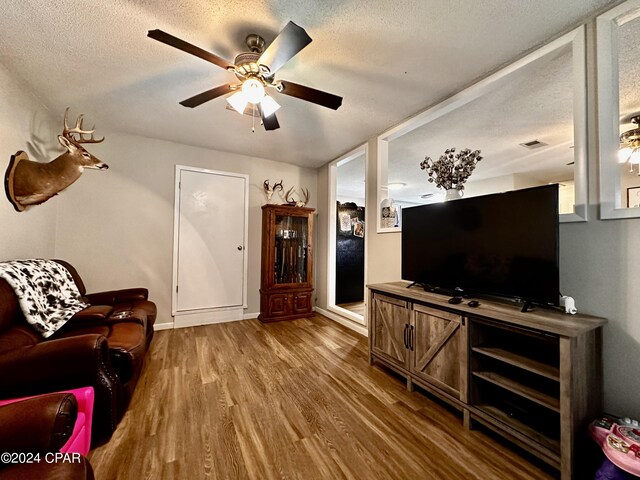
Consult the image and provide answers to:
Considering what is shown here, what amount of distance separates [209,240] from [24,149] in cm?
195

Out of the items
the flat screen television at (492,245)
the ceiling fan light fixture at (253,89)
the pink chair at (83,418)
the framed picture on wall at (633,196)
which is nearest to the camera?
the pink chair at (83,418)

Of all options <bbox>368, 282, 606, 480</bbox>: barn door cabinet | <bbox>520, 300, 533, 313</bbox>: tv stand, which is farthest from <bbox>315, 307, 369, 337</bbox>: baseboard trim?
<bbox>520, 300, 533, 313</bbox>: tv stand

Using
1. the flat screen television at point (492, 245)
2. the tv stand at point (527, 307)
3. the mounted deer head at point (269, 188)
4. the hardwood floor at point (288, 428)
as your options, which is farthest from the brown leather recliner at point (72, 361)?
the mounted deer head at point (269, 188)

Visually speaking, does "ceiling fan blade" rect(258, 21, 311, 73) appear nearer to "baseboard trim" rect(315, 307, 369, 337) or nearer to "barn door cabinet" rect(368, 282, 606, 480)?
"barn door cabinet" rect(368, 282, 606, 480)

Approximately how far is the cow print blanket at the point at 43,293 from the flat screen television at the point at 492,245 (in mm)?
2786

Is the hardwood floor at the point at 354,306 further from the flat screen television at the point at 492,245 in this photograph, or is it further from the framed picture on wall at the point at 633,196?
the framed picture on wall at the point at 633,196

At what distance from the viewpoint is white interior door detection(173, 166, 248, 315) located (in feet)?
11.6

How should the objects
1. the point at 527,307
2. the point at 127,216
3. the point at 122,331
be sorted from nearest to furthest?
the point at 527,307 → the point at 122,331 → the point at 127,216

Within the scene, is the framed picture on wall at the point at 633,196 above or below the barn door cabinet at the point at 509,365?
above

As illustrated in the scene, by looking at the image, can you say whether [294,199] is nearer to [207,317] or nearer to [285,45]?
[207,317]

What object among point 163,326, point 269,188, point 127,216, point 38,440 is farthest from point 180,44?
point 163,326

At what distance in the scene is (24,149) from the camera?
2.26 meters

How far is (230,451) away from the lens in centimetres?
144

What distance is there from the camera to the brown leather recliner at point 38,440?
2.48 ft
